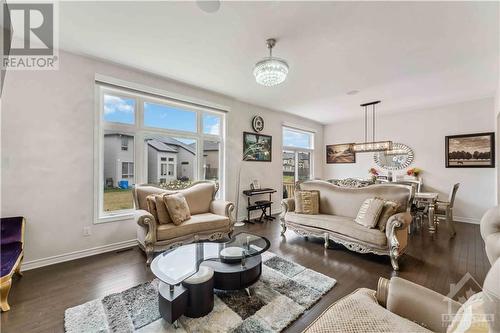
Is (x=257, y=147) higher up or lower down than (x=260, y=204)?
higher up

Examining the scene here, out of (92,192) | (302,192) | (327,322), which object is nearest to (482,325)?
(327,322)

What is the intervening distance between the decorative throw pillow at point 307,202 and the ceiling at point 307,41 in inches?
80.7

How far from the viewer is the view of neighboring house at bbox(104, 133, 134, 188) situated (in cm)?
329

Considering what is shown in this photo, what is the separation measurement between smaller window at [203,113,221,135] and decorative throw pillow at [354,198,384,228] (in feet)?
10.6

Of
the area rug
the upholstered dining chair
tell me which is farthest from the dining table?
the area rug

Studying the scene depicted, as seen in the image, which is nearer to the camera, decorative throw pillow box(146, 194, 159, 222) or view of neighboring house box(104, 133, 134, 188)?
decorative throw pillow box(146, 194, 159, 222)

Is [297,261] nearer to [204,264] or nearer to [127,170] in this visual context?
[204,264]

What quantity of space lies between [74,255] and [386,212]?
4.36 meters

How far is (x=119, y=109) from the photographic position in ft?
11.1

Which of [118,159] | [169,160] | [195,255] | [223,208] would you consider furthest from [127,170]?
[195,255]

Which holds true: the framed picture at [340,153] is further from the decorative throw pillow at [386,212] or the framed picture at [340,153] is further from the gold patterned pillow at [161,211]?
the gold patterned pillow at [161,211]

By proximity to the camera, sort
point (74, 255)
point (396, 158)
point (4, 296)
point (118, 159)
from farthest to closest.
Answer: point (396, 158), point (118, 159), point (74, 255), point (4, 296)

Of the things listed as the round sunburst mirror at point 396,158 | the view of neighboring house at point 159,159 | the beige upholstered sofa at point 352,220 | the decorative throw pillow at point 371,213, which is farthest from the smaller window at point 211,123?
the round sunburst mirror at point 396,158

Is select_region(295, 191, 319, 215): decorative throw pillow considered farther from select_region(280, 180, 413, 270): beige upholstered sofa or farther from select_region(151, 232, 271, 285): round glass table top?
select_region(151, 232, 271, 285): round glass table top
